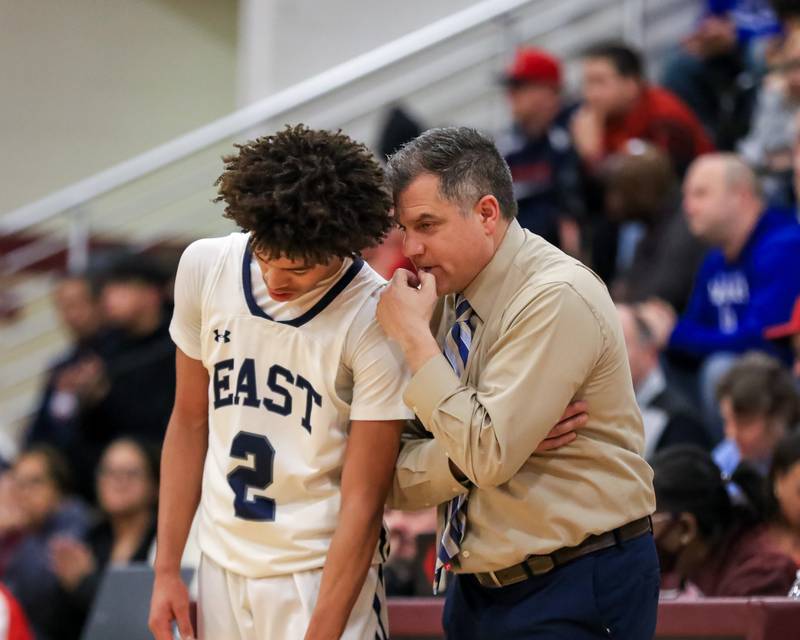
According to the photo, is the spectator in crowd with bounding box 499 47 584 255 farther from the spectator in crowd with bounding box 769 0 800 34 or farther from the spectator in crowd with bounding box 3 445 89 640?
the spectator in crowd with bounding box 3 445 89 640

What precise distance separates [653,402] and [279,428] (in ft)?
8.85

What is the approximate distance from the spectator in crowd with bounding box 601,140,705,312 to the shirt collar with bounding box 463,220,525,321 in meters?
3.38

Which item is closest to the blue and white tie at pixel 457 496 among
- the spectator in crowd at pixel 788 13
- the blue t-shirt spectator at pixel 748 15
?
the spectator in crowd at pixel 788 13

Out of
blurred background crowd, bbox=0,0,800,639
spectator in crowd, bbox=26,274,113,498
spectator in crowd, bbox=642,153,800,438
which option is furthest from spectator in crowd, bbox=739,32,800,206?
spectator in crowd, bbox=26,274,113,498

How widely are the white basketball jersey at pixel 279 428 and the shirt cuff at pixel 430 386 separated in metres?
0.19

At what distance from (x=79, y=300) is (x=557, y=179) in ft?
8.25

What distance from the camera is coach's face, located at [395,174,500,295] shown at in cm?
284

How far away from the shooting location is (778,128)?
684cm

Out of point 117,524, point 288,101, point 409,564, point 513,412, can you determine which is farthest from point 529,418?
point 288,101

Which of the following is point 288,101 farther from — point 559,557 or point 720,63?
point 559,557

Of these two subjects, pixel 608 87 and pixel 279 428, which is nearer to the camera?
pixel 279 428

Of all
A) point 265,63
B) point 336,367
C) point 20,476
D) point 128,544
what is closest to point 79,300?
point 20,476

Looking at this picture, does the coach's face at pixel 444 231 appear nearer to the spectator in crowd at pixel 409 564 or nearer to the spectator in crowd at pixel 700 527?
the spectator in crowd at pixel 409 564

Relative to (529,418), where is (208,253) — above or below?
above
